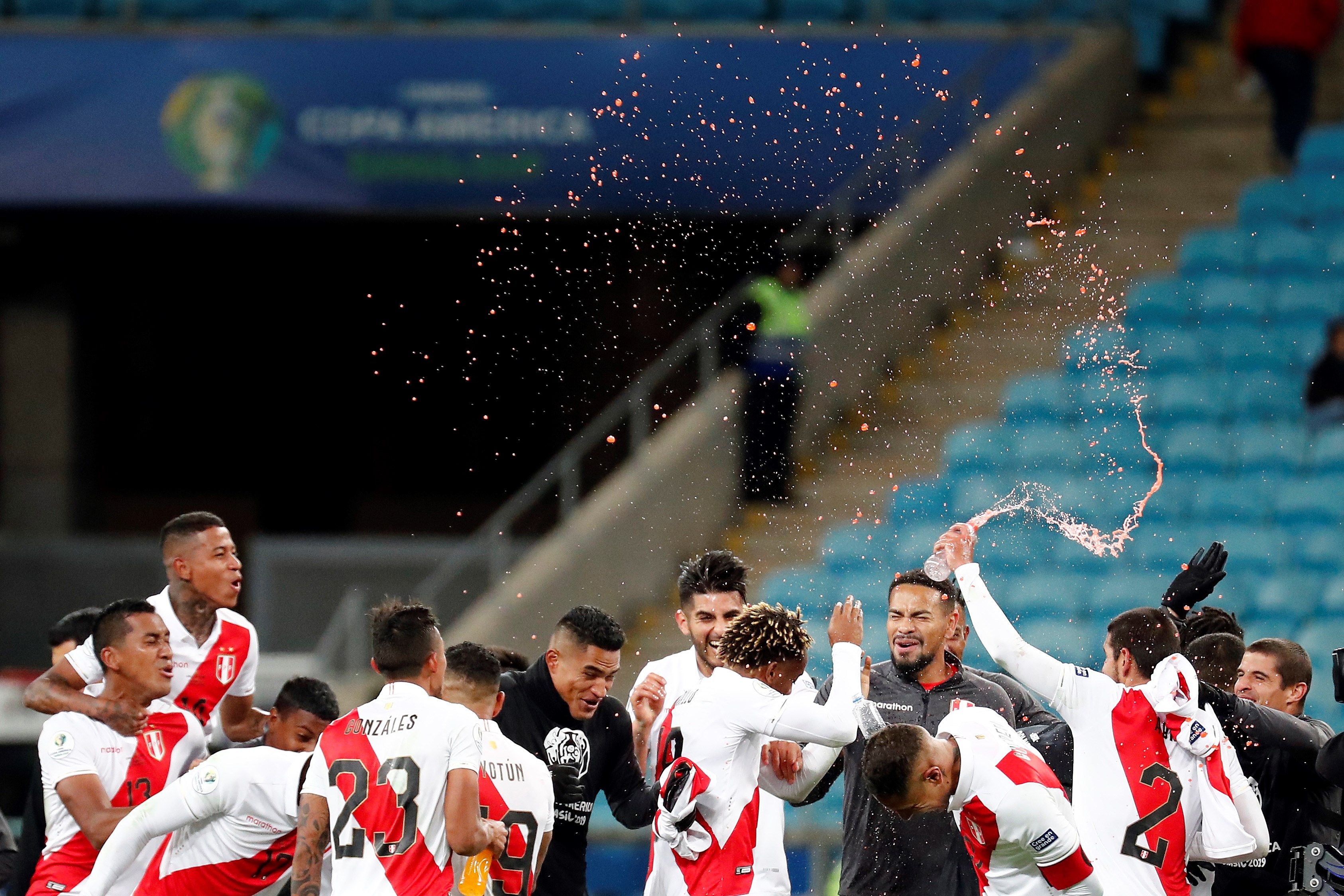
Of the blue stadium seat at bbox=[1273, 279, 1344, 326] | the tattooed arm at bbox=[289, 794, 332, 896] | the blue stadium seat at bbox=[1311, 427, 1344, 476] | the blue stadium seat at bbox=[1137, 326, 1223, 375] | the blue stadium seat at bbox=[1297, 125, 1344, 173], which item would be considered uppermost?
the blue stadium seat at bbox=[1297, 125, 1344, 173]

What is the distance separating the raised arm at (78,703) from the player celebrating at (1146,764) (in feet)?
10.4

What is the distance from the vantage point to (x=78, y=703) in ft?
23.2

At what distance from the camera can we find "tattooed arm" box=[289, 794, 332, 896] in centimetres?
600

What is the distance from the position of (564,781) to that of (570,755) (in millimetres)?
99

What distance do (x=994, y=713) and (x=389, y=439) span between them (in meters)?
13.6

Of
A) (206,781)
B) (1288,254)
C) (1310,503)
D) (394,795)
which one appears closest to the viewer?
(394,795)

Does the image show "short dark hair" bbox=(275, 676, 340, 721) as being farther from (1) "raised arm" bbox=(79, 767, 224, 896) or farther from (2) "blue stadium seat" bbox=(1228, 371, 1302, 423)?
(2) "blue stadium seat" bbox=(1228, 371, 1302, 423)

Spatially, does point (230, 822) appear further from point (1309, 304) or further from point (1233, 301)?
point (1309, 304)

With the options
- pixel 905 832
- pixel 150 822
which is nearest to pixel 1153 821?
pixel 905 832

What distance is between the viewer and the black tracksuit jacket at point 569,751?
273 inches

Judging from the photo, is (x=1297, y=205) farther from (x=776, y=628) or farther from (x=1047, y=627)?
(x=776, y=628)

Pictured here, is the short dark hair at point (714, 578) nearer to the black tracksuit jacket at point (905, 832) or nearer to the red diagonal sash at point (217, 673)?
the black tracksuit jacket at point (905, 832)

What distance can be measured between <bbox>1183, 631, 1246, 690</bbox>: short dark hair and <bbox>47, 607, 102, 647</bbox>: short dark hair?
4.62 metres

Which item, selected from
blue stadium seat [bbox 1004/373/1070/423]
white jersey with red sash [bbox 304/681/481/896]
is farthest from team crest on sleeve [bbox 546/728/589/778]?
blue stadium seat [bbox 1004/373/1070/423]
